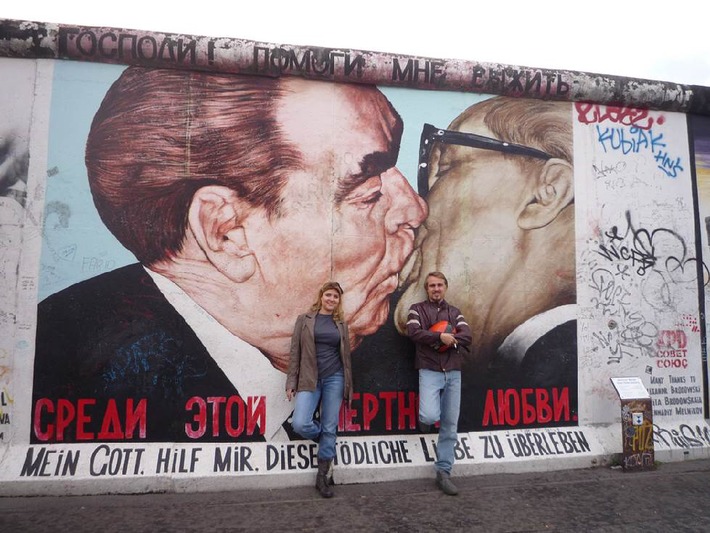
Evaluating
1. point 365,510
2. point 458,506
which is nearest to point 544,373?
point 458,506

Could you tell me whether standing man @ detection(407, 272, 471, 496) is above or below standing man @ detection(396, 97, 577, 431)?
below

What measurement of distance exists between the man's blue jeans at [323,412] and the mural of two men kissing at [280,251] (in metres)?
0.52

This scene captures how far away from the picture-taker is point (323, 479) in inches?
175

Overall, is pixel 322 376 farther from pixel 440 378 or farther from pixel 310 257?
pixel 310 257

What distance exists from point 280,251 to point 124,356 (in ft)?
6.13

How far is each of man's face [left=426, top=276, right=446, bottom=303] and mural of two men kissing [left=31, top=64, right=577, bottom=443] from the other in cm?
44

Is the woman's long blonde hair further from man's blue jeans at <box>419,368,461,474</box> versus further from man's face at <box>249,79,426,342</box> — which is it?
man's blue jeans at <box>419,368,461,474</box>

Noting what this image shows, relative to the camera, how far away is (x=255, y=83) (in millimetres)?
5270

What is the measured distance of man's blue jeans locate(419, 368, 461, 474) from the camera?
4.62m

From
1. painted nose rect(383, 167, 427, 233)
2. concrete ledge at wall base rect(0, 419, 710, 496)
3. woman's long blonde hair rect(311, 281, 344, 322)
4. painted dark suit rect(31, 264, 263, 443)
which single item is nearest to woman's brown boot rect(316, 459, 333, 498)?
concrete ledge at wall base rect(0, 419, 710, 496)

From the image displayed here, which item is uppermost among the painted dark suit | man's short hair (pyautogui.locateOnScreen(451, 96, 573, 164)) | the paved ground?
man's short hair (pyautogui.locateOnScreen(451, 96, 573, 164))

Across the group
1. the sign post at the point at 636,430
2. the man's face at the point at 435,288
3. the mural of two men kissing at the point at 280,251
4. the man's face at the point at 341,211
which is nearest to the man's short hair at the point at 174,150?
the mural of two men kissing at the point at 280,251

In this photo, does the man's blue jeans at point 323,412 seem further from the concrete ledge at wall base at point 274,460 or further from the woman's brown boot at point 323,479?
the concrete ledge at wall base at point 274,460

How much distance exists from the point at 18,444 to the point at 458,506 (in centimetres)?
410
